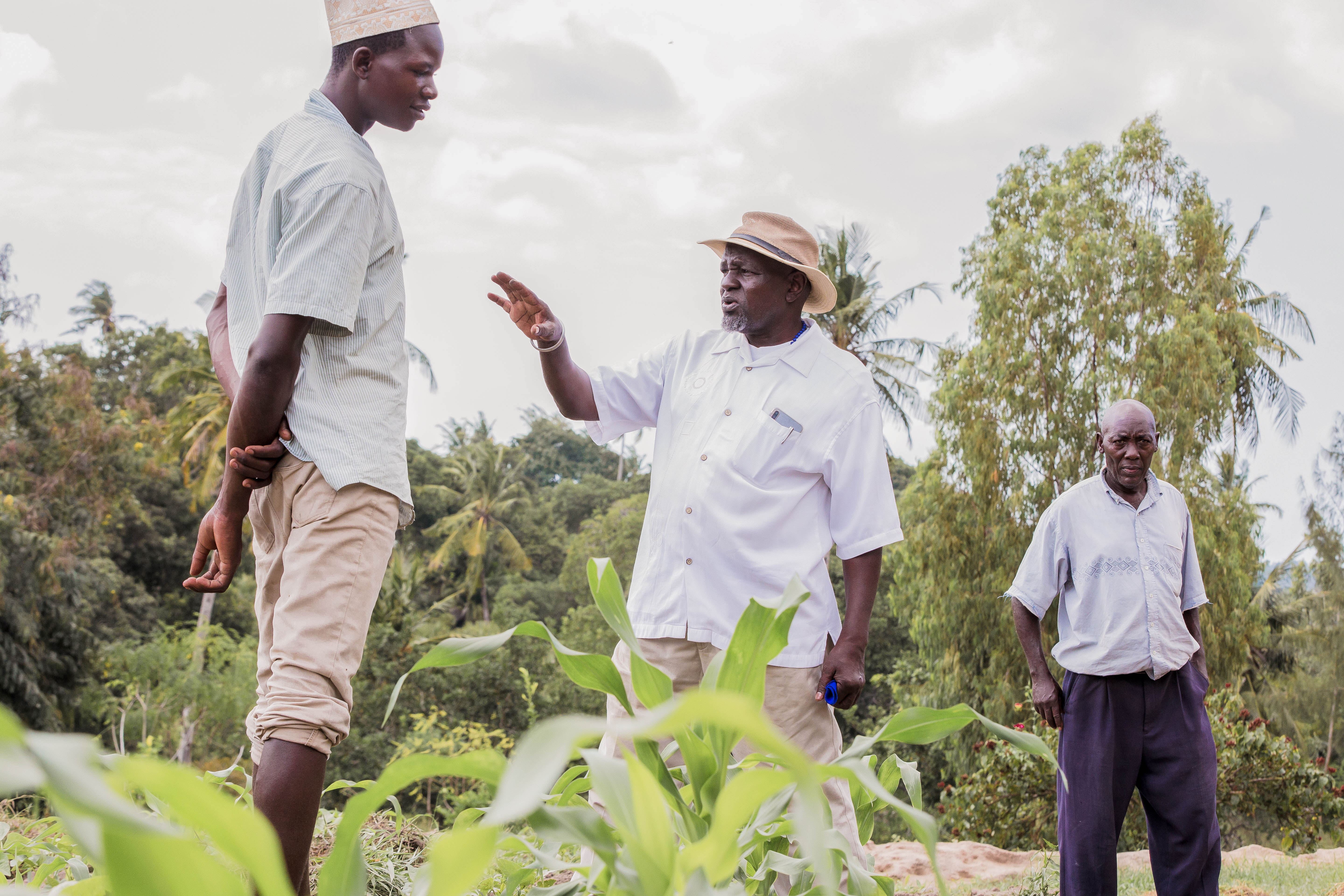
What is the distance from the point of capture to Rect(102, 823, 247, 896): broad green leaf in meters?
0.57

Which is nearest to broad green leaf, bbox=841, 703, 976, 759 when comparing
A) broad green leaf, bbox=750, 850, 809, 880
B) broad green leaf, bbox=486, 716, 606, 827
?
broad green leaf, bbox=750, 850, 809, 880

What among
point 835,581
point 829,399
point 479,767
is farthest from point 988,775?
point 835,581

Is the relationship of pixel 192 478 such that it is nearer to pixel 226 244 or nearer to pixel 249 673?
pixel 249 673

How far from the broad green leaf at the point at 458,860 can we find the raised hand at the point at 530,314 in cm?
210

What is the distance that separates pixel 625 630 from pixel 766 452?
151cm

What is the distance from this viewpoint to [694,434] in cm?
270

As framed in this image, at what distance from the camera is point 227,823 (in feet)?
1.96

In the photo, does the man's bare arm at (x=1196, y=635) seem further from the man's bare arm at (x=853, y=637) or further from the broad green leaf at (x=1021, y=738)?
the broad green leaf at (x=1021, y=738)

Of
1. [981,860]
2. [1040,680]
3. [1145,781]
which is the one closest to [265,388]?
[1040,680]

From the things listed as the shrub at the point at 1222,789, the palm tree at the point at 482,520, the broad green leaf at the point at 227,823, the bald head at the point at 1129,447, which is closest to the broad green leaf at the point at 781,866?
the broad green leaf at the point at 227,823

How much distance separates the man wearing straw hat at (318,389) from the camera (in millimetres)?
1748

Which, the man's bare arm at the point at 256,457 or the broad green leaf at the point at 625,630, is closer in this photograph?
the broad green leaf at the point at 625,630

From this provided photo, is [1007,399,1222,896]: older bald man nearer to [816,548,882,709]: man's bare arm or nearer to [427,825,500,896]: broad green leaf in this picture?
[816,548,882,709]: man's bare arm

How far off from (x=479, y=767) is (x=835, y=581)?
21056 millimetres
